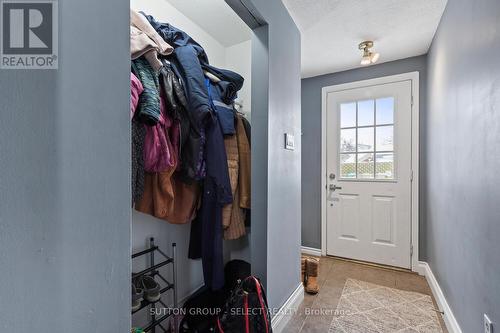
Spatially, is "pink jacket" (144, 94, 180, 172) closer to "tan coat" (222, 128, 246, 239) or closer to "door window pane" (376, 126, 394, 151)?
"tan coat" (222, 128, 246, 239)

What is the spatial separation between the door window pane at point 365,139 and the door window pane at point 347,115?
13cm

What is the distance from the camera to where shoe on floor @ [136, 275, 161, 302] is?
4.27 feet

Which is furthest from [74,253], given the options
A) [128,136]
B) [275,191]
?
[275,191]

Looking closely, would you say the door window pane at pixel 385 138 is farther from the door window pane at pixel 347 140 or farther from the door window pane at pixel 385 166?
the door window pane at pixel 347 140

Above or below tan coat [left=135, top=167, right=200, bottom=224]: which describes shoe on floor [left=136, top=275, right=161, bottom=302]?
below

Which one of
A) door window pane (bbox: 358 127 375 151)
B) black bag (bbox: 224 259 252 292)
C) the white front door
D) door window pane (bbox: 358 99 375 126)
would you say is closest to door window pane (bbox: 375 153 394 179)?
the white front door

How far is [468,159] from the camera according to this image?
1284 millimetres

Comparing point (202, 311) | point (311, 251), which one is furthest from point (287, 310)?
point (311, 251)

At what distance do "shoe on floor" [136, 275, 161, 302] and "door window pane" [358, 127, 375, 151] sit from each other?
96.8 inches

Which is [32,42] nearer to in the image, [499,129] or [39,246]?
[39,246]

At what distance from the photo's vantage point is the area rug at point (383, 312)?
165 centimetres

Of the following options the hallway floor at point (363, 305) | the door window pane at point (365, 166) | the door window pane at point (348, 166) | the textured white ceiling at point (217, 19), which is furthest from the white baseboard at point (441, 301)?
the textured white ceiling at point (217, 19)

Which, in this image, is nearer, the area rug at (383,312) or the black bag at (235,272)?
the area rug at (383,312)

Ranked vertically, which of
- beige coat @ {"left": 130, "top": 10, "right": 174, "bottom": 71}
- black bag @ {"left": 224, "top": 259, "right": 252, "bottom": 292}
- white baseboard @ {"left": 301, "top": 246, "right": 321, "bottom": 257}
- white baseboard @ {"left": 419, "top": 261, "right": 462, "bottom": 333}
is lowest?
white baseboard @ {"left": 301, "top": 246, "right": 321, "bottom": 257}
